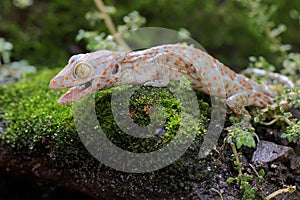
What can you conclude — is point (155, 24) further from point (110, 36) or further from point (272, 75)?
point (272, 75)

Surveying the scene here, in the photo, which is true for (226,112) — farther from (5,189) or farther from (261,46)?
(261,46)

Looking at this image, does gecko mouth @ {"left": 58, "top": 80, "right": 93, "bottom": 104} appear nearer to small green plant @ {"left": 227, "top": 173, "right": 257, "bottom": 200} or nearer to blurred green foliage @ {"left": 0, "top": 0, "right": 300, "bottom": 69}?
small green plant @ {"left": 227, "top": 173, "right": 257, "bottom": 200}

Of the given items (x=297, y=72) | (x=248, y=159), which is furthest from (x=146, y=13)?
(x=248, y=159)

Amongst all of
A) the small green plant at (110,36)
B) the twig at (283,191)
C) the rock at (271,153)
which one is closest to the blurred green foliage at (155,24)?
the small green plant at (110,36)

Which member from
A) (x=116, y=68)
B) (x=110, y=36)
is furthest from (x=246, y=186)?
(x=110, y=36)

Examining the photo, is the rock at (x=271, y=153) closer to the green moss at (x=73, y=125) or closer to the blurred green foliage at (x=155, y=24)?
the green moss at (x=73, y=125)

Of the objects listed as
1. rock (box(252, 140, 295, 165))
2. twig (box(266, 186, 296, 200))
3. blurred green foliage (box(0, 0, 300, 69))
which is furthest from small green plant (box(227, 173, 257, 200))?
blurred green foliage (box(0, 0, 300, 69))

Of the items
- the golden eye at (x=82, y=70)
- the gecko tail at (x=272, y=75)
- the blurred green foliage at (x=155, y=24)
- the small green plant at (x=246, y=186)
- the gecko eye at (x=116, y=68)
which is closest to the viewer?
the small green plant at (x=246, y=186)
